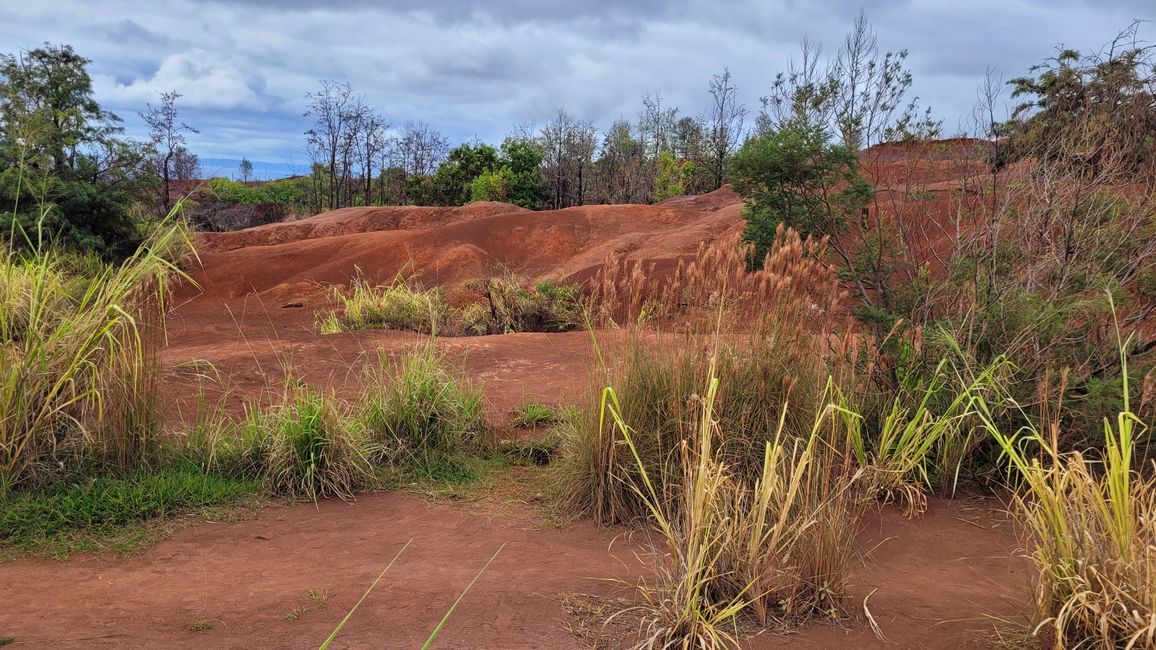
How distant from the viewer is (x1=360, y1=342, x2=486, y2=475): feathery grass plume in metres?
5.37

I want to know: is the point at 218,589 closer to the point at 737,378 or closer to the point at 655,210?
the point at 737,378

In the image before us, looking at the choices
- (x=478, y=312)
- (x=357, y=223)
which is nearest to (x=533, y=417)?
(x=478, y=312)

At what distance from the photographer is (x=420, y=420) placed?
5531 millimetres

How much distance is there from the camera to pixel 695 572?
2.92m

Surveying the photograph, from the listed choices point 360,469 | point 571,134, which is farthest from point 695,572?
point 571,134

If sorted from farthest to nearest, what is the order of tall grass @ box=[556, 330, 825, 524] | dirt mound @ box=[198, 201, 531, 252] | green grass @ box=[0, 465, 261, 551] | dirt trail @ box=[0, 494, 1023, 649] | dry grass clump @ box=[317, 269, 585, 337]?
dirt mound @ box=[198, 201, 531, 252] < dry grass clump @ box=[317, 269, 585, 337] < tall grass @ box=[556, 330, 825, 524] < green grass @ box=[0, 465, 261, 551] < dirt trail @ box=[0, 494, 1023, 649]

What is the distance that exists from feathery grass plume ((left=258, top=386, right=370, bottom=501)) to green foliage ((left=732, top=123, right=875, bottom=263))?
12.9 feet

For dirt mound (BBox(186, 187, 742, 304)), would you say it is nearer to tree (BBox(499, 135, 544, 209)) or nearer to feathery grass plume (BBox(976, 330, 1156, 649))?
tree (BBox(499, 135, 544, 209))

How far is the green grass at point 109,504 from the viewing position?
4086 millimetres

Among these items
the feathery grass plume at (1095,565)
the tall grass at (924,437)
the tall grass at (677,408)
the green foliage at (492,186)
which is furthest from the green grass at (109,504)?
the green foliage at (492,186)

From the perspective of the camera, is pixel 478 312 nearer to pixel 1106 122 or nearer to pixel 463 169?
pixel 1106 122

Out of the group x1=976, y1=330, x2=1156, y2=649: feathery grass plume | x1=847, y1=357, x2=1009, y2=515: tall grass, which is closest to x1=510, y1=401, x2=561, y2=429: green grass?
x1=847, y1=357, x2=1009, y2=515: tall grass

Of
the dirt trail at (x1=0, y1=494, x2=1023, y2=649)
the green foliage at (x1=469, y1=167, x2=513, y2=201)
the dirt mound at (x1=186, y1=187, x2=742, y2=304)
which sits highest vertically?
the green foliage at (x1=469, y1=167, x2=513, y2=201)

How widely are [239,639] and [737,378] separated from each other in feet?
8.63
